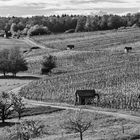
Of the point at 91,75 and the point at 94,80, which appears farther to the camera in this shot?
the point at 91,75

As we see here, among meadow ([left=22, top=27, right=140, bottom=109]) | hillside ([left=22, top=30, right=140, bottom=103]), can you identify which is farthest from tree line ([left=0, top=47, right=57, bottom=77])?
hillside ([left=22, top=30, right=140, bottom=103])

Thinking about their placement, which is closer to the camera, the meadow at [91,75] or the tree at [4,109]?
the tree at [4,109]

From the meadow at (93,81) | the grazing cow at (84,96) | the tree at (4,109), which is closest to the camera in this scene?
the meadow at (93,81)

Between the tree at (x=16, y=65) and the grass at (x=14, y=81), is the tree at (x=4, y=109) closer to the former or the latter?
the grass at (x=14, y=81)

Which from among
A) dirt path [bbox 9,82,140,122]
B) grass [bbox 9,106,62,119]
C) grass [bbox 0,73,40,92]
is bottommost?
grass [bbox 0,73,40,92]

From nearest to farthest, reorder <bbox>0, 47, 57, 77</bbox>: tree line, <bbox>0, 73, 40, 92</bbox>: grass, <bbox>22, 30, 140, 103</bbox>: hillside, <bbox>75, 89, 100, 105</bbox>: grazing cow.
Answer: <bbox>75, 89, 100, 105</bbox>: grazing cow < <bbox>22, 30, 140, 103</bbox>: hillside < <bbox>0, 73, 40, 92</bbox>: grass < <bbox>0, 47, 57, 77</bbox>: tree line

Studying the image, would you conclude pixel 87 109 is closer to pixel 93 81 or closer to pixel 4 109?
pixel 4 109

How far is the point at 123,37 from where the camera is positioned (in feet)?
588

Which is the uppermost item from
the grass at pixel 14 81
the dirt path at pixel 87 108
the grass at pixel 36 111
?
the dirt path at pixel 87 108

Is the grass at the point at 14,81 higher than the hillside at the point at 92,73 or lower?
lower

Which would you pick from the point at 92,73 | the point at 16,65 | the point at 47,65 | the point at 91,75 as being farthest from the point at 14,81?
the point at 91,75

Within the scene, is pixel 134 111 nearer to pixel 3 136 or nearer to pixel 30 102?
pixel 3 136

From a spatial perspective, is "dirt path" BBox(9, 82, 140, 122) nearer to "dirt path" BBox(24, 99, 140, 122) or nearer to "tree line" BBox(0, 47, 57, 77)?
"dirt path" BBox(24, 99, 140, 122)

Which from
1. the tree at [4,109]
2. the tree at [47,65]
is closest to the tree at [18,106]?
the tree at [4,109]
